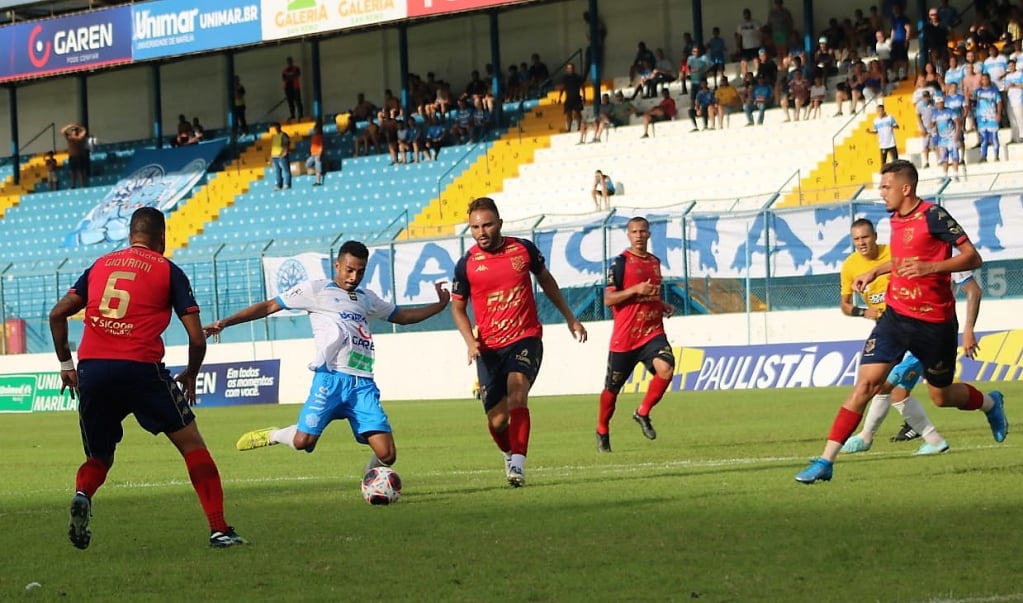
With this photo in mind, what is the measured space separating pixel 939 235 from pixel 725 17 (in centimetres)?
3469

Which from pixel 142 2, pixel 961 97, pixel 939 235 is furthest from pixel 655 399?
pixel 142 2

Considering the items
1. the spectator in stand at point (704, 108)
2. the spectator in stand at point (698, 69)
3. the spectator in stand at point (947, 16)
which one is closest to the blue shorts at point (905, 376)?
the spectator in stand at point (947, 16)

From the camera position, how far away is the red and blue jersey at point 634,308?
16.7m

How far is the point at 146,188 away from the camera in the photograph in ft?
170

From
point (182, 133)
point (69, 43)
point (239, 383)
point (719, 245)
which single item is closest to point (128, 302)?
point (719, 245)

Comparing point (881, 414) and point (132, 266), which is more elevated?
point (132, 266)

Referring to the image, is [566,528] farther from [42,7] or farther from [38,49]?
[42,7]

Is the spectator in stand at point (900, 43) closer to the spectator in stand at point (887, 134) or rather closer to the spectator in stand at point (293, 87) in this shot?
the spectator in stand at point (887, 134)

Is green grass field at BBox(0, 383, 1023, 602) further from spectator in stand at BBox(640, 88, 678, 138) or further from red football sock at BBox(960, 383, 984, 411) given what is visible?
spectator in stand at BBox(640, 88, 678, 138)

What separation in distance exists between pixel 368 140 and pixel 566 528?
39.5 m

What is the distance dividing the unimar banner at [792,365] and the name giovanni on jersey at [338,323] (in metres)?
Result: 16.3

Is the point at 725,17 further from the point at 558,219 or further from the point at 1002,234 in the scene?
the point at 1002,234

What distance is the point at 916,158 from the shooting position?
34.4 meters

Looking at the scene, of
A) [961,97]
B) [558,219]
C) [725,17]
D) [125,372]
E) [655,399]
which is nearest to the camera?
[125,372]
